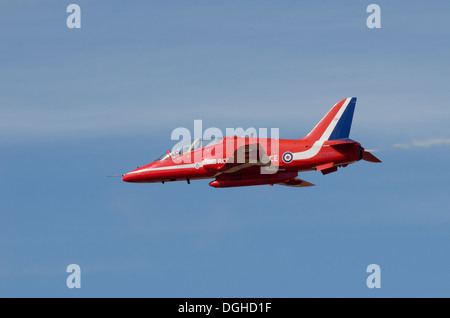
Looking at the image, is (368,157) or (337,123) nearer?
(368,157)

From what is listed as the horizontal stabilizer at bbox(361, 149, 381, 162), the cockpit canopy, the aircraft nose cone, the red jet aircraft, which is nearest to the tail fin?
the red jet aircraft

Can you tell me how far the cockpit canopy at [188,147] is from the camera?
9732cm

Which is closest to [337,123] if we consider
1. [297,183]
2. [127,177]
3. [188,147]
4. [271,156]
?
[271,156]

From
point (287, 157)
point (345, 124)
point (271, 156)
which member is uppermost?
point (345, 124)

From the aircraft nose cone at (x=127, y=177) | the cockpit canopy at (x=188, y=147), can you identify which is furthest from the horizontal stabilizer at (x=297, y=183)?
the aircraft nose cone at (x=127, y=177)

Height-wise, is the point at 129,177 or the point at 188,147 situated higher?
the point at 188,147

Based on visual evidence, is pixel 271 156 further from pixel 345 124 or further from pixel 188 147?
pixel 188 147

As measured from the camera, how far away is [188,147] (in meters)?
98.4

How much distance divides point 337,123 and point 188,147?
42.3 feet

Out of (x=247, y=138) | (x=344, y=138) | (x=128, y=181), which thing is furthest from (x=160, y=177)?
(x=344, y=138)

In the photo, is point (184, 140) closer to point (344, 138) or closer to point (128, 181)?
point (128, 181)

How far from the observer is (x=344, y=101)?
95875 millimetres

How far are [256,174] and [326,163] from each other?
621cm

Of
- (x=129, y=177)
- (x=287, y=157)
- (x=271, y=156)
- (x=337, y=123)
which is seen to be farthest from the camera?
(x=129, y=177)
